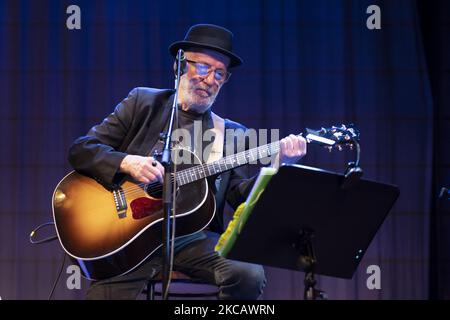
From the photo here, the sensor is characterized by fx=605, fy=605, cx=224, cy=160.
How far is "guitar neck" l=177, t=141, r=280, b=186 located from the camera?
10.1 ft

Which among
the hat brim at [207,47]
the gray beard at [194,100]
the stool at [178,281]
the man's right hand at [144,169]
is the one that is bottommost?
the stool at [178,281]

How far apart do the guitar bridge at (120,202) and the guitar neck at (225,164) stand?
0.29 meters

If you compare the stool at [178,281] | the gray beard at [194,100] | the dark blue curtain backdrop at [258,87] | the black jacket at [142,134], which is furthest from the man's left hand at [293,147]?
the dark blue curtain backdrop at [258,87]

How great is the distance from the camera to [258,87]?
434cm

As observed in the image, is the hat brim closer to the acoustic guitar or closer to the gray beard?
the gray beard

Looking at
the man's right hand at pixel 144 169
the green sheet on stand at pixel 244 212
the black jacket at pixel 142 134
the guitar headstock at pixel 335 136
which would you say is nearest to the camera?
the green sheet on stand at pixel 244 212

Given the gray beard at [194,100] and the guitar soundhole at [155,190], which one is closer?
the guitar soundhole at [155,190]

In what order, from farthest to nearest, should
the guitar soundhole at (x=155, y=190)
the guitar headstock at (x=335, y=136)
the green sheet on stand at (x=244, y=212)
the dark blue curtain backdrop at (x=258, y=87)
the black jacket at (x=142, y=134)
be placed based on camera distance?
the dark blue curtain backdrop at (x=258, y=87), the black jacket at (x=142, y=134), the guitar soundhole at (x=155, y=190), the guitar headstock at (x=335, y=136), the green sheet on stand at (x=244, y=212)

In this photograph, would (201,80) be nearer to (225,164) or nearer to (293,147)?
(225,164)

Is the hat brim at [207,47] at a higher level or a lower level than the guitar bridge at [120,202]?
higher

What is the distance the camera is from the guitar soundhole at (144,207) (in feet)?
9.77

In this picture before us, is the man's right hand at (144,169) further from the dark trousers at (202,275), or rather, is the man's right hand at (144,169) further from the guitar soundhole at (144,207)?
the dark trousers at (202,275)

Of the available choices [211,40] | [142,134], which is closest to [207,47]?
[211,40]

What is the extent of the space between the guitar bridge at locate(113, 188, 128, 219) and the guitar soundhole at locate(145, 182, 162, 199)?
0.42ft
